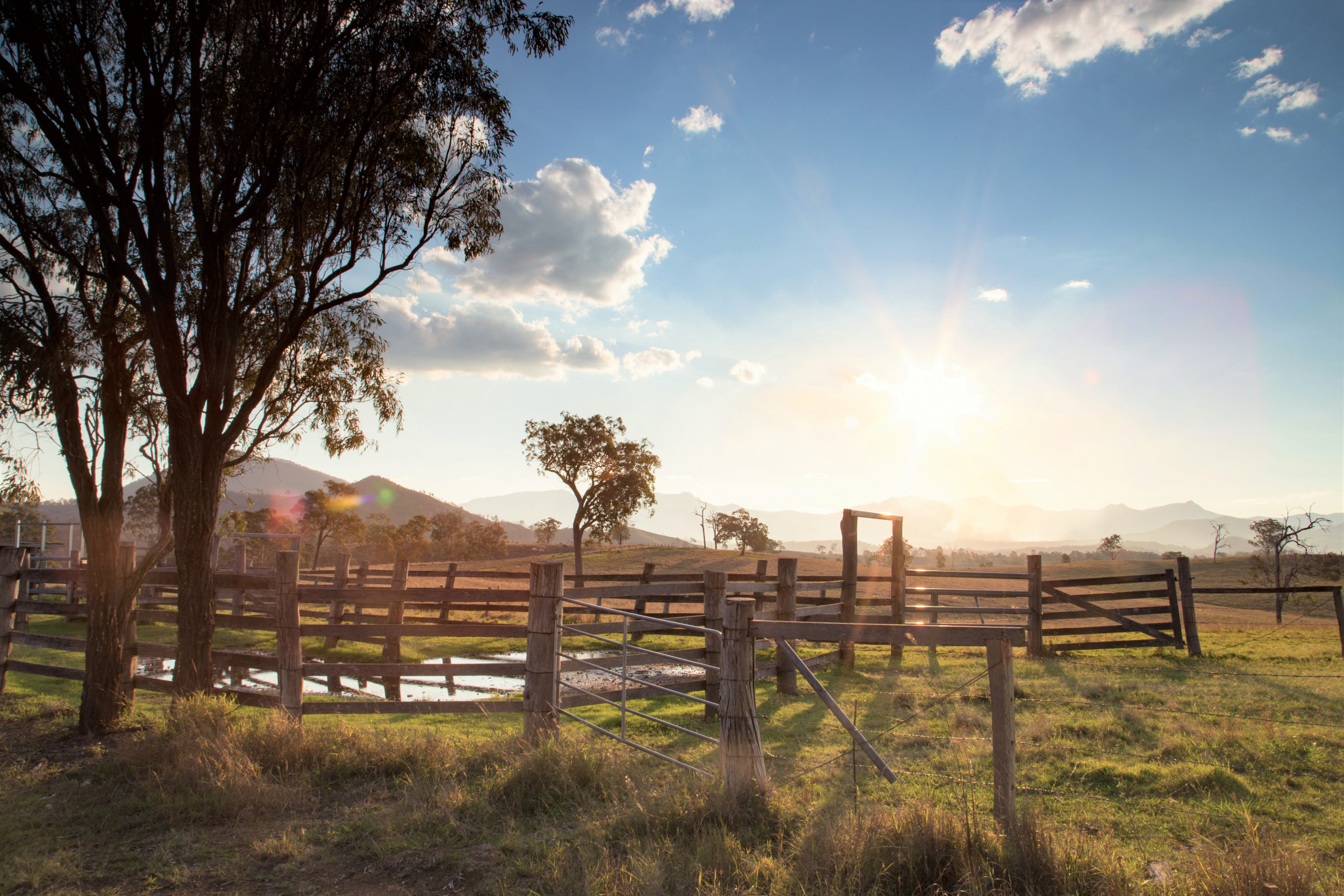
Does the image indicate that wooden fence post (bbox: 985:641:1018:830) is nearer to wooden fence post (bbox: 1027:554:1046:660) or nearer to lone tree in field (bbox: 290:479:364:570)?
wooden fence post (bbox: 1027:554:1046:660)

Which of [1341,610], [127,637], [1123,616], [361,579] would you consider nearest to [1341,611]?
[1341,610]

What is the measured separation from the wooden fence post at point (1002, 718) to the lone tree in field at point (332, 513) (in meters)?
45.5

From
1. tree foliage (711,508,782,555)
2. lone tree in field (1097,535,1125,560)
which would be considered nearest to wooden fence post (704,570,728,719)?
tree foliage (711,508,782,555)

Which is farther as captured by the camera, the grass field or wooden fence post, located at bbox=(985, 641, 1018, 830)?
wooden fence post, located at bbox=(985, 641, 1018, 830)

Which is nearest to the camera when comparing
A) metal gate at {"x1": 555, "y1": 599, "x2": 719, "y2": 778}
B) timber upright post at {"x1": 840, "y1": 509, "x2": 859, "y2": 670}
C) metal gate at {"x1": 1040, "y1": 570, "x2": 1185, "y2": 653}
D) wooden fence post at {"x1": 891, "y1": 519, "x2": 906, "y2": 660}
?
metal gate at {"x1": 555, "y1": 599, "x2": 719, "y2": 778}

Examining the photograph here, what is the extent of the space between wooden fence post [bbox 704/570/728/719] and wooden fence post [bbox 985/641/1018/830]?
3762mm

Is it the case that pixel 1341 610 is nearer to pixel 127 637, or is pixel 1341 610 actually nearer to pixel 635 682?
pixel 635 682

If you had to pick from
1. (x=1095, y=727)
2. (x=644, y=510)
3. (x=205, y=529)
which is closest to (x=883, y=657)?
(x=1095, y=727)

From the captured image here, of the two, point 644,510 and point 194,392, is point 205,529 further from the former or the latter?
point 644,510

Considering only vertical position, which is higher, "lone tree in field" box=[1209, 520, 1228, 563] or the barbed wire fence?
"lone tree in field" box=[1209, 520, 1228, 563]

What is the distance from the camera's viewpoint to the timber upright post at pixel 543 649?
6113mm

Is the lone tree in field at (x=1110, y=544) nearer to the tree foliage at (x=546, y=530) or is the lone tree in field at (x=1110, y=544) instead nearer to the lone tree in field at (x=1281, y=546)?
the lone tree in field at (x=1281, y=546)

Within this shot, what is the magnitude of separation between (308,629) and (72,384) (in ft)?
12.1

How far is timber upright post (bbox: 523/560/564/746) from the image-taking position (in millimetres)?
6113
